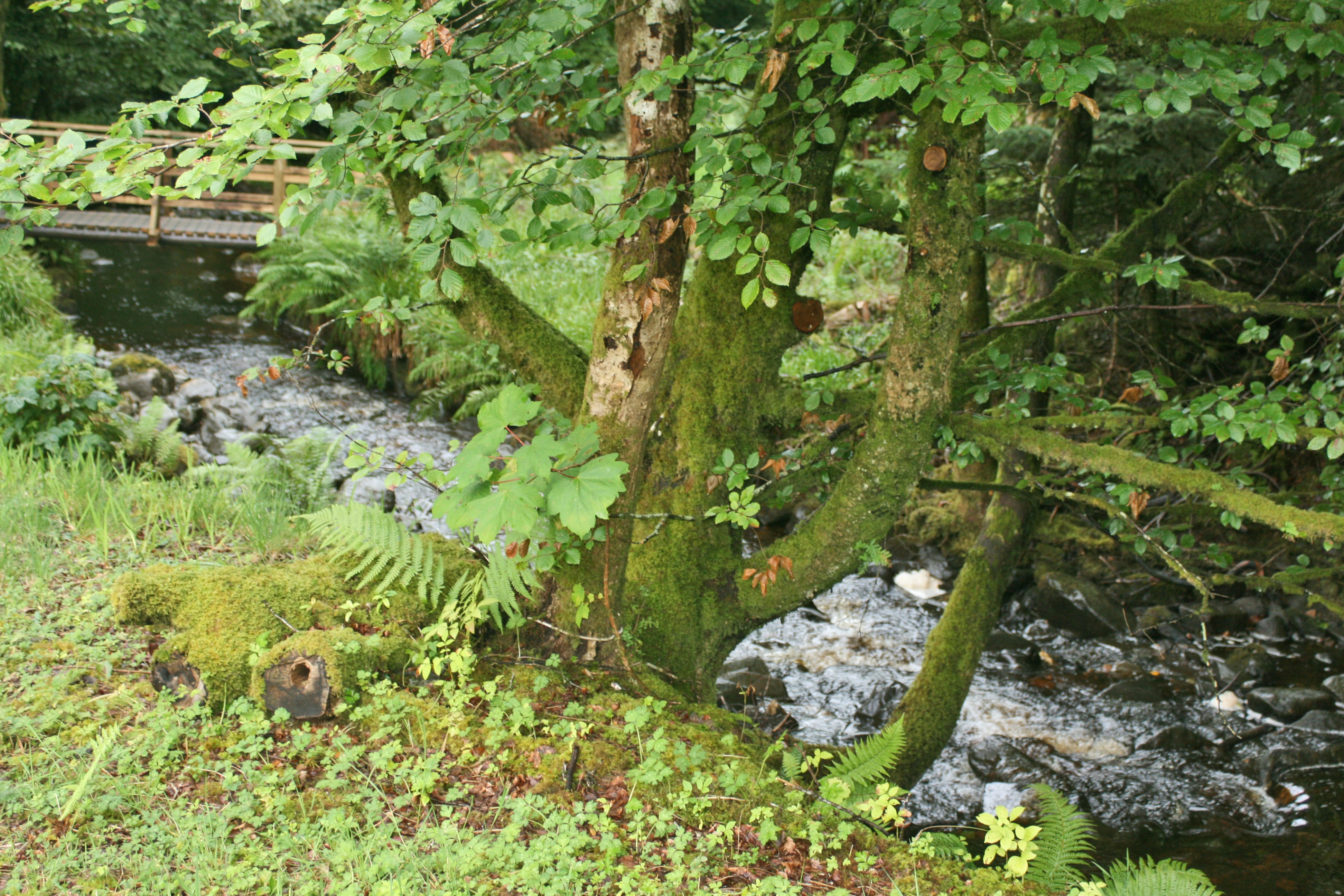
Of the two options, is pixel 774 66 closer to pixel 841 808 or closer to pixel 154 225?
pixel 841 808

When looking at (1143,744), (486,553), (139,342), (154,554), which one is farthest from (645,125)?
(139,342)

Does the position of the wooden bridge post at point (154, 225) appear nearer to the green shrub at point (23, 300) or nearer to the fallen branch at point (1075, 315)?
the green shrub at point (23, 300)

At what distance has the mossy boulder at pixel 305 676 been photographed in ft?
9.62

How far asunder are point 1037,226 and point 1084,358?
1956 millimetres

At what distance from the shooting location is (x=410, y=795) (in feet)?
8.58

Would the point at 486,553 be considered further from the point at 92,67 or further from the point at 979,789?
the point at 92,67

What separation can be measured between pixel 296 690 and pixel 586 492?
153cm

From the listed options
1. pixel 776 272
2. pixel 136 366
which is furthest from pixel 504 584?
pixel 136 366

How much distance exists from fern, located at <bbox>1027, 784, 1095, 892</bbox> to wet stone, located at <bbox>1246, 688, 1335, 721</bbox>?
2799mm

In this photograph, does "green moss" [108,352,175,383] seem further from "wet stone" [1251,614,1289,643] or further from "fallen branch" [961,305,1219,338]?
"wet stone" [1251,614,1289,643]

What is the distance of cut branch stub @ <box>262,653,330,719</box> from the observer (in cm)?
294

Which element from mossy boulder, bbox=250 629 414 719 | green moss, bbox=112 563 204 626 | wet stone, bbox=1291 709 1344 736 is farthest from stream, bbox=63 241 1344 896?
mossy boulder, bbox=250 629 414 719

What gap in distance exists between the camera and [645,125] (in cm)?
276

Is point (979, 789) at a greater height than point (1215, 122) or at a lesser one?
lesser
